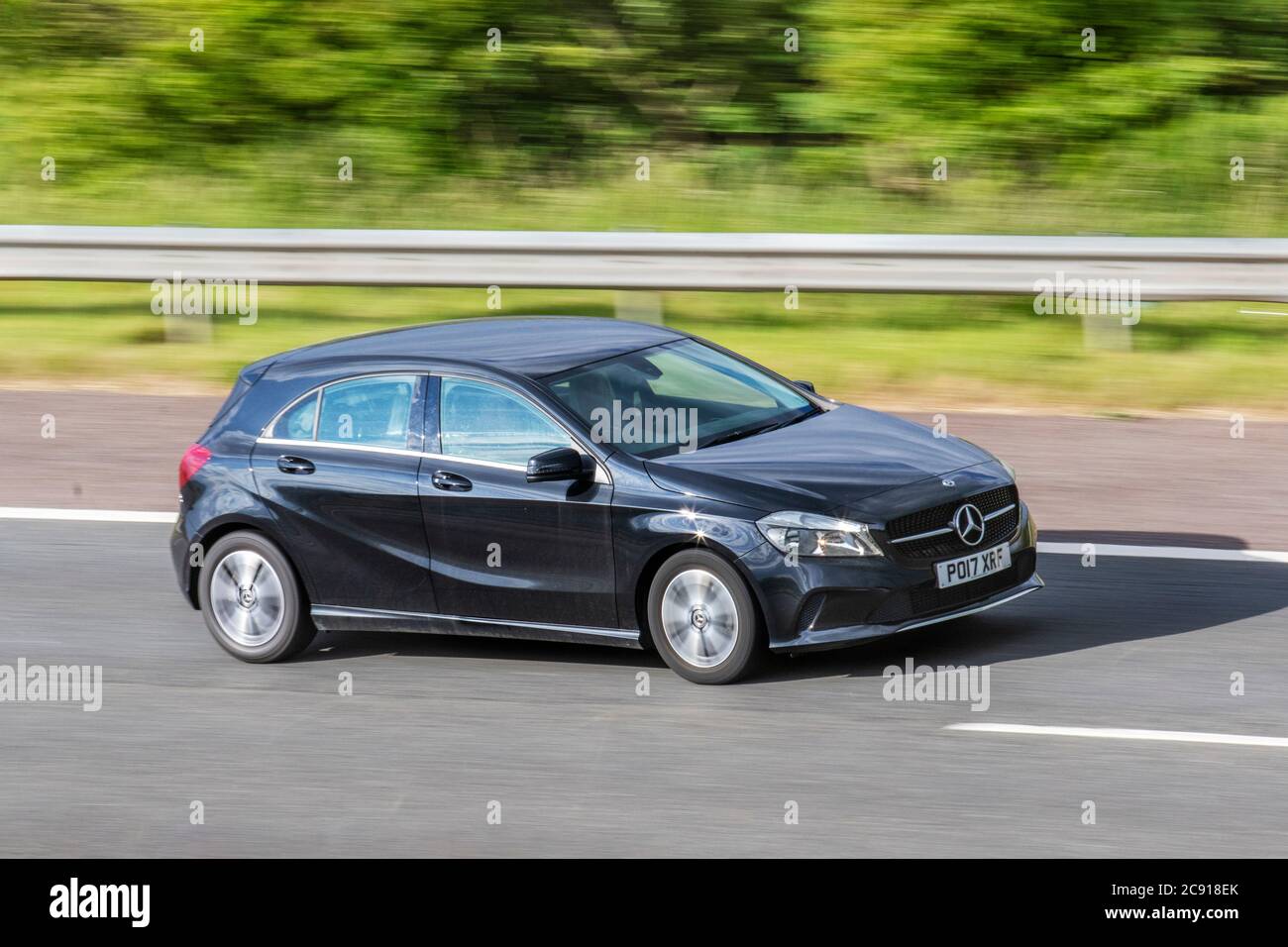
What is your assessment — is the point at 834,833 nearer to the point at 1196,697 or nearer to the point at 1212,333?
the point at 1196,697

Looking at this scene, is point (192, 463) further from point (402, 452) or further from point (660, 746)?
point (660, 746)

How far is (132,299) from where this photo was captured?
53.9 ft

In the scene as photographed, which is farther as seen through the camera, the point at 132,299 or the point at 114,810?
the point at 132,299

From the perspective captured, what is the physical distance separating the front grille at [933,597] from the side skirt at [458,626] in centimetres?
102

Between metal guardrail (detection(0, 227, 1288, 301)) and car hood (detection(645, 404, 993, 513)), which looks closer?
car hood (detection(645, 404, 993, 513))

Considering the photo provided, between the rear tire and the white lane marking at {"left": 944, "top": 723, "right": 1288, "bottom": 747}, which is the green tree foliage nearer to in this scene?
the rear tire

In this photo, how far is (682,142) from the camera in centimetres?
2062

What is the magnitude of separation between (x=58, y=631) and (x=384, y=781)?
2.79 metres

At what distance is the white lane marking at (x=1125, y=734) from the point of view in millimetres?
6719

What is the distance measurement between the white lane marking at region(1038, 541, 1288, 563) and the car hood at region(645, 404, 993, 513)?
1.65m

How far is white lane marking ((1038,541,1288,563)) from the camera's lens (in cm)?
928

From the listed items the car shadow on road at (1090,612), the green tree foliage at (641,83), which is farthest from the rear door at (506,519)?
the green tree foliage at (641,83)

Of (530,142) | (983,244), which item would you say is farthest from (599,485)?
(530,142)

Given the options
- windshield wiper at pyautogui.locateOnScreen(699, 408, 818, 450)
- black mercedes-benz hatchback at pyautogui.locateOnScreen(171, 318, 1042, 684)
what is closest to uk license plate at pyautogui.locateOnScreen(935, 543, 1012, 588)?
black mercedes-benz hatchback at pyautogui.locateOnScreen(171, 318, 1042, 684)
